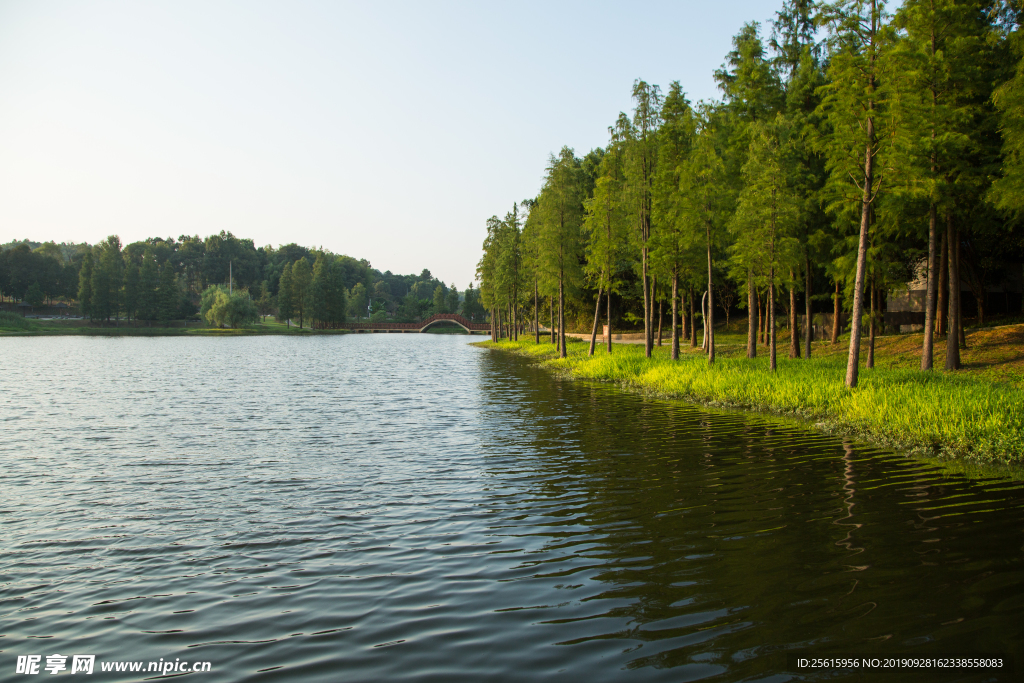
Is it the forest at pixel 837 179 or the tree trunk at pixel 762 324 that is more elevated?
the forest at pixel 837 179

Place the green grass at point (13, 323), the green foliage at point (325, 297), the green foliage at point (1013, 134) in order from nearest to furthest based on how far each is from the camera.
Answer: the green foliage at point (1013, 134)
the green grass at point (13, 323)
the green foliage at point (325, 297)

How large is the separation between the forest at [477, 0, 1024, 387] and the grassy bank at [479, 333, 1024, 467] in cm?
177

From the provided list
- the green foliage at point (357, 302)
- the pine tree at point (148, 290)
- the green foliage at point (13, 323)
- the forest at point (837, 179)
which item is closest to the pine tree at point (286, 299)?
the pine tree at point (148, 290)

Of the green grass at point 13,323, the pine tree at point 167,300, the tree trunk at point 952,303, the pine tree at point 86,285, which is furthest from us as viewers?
the pine tree at point 167,300

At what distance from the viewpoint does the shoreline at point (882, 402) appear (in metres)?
14.6

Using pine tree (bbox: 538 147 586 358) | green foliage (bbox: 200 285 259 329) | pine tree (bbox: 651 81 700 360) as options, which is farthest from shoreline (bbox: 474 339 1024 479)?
green foliage (bbox: 200 285 259 329)

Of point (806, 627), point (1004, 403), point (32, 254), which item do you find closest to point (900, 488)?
point (1004, 403)

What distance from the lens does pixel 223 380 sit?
36.9 m

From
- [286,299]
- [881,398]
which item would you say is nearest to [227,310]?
[286,299]

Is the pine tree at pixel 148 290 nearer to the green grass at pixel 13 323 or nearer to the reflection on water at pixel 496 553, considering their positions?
the green grass at pixel 13 323

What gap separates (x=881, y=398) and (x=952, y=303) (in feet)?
37.3

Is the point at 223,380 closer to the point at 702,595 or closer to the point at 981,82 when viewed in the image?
the point at 702,595

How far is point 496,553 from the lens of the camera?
9297 mm

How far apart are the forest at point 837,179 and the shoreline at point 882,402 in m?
1.77
